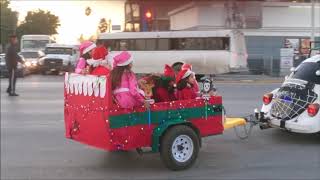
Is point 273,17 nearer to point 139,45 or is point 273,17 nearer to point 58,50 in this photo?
point 139,45

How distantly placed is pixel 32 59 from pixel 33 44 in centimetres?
768

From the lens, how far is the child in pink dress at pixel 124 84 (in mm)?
7156

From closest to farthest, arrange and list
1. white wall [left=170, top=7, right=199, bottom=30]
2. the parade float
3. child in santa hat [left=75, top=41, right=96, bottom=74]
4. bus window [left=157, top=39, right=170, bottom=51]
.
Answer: the parade float
child in santa hat [left=75, top=41, right=96, bottom=74]
bus window [left=157, top=39, right=170, bottom=51]
white wall [left=170, top=7, right=199, bottom=30]

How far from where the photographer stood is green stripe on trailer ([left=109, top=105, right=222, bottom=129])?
715 cm

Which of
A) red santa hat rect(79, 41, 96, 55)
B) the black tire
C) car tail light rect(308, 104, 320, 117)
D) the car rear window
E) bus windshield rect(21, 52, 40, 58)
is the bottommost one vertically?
the black tire

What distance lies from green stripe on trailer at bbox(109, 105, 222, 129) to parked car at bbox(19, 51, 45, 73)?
2910 cm

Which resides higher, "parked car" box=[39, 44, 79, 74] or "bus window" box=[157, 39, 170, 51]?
"bus window" box=[157, 39, 170, 51]

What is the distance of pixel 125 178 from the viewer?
722 cm

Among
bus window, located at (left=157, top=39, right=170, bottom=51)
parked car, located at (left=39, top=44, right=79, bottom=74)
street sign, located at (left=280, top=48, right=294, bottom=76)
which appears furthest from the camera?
parked car, located at (left=39, top=44, right=79, bottom=74)

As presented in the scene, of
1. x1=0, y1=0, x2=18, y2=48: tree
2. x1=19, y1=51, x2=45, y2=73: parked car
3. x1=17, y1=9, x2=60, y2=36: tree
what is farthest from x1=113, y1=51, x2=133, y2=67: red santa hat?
x1=17, y1=9, x2=60, y2=36: tree

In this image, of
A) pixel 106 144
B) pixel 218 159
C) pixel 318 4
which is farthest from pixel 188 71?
pixel 318 4

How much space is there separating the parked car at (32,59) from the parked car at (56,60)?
58 cm

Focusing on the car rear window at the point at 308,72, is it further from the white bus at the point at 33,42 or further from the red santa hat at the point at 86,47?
the white bus at the point at 33,42

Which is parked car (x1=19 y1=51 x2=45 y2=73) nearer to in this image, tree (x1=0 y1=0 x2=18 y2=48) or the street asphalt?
tree (x1=0 y1=0 x2=18 y2=48)
